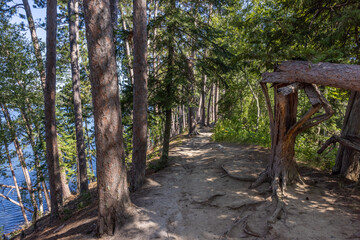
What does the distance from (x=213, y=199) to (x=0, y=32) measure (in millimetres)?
17488

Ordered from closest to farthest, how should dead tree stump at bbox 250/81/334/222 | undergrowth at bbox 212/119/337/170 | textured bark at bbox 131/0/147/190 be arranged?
dead tree stump at bbox 250/81/334/222 < textured bark at bbox 131/0/147/190 < undergrowth at bbox 212/119/337/170

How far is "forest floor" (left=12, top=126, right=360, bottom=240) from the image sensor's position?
393 centimetres

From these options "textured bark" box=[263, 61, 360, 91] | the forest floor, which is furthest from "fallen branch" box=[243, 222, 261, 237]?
"textured bark" box=[263, 61, 360, 91]

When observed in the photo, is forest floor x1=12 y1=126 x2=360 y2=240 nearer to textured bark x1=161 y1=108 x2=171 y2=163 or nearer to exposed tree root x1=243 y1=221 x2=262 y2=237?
exposed tree root x1=243 y1=221 x2=262 y2=237

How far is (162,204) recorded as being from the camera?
5.42 meters

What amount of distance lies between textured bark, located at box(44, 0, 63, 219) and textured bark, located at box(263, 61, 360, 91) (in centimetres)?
707

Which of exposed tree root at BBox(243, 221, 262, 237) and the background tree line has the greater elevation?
the background tree line

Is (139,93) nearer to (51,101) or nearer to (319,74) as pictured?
(51,101)

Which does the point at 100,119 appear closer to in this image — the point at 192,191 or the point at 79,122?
the point at 192,191

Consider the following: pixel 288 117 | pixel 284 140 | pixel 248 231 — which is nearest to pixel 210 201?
pixel 248 231

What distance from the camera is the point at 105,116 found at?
13.7ft

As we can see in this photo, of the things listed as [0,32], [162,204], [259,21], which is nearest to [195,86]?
[259,21]

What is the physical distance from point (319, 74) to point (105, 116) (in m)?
5.00

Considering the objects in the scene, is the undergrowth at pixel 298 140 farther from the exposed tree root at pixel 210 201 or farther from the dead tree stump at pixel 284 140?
the exposed tree root at pixel 210 201
